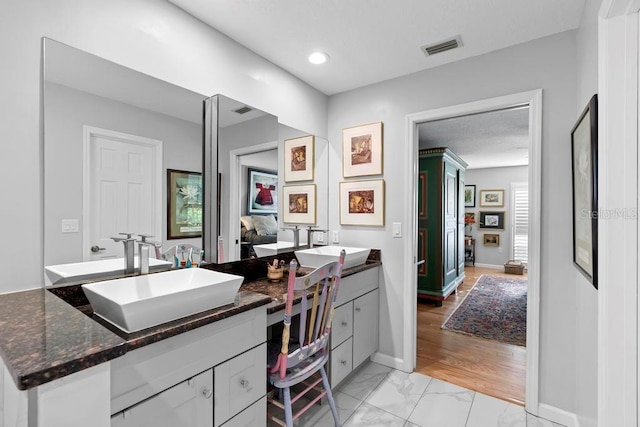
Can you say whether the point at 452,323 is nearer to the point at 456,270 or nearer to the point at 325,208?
the point at 456,270

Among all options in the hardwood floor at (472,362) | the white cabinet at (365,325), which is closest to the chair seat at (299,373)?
the white cabinet at (365,325)

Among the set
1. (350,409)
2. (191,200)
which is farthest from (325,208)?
(350,409)

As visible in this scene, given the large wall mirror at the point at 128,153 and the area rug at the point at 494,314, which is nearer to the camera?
the large wall mirror at the point at 128,153

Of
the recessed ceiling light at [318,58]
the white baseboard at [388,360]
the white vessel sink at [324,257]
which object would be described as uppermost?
the recessed ceiling light at [318,58]

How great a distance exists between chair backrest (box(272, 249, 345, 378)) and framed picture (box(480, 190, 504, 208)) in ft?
22.6

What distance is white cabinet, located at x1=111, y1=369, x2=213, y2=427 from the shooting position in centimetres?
103

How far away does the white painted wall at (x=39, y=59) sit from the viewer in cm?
120

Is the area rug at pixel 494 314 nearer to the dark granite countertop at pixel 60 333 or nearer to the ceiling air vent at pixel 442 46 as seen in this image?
the ceiling air vent at pixel 442 46

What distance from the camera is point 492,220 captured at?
7328 mm

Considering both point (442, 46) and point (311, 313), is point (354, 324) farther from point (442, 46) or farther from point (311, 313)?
point (442, 46)

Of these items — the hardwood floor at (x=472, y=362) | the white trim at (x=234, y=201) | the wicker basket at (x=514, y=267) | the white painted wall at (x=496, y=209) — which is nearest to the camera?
the white trim at (x=234, y=201)

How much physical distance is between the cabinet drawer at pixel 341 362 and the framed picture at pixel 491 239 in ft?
20.8

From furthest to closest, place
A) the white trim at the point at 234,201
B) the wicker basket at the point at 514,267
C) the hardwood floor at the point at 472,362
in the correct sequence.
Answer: the wicker basket at the point at 514,267 < the hardwood floor at the point at 472,362 < the white trim at the point at 234,201

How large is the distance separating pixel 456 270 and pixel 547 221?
3483 millimetres
